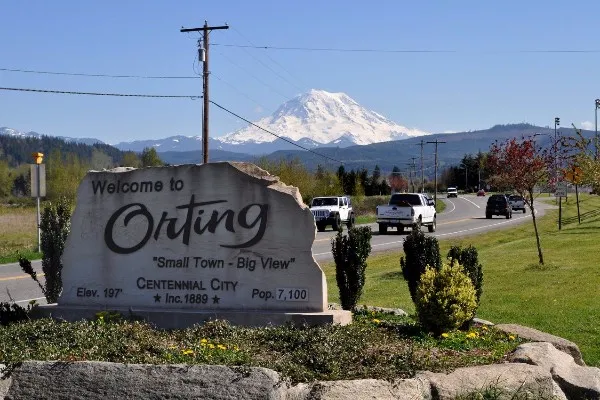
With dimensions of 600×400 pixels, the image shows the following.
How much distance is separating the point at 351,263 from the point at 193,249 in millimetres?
2329

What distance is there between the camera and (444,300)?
8.95 metres

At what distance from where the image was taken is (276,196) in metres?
9.86

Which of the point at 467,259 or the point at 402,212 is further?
the point at 402,212

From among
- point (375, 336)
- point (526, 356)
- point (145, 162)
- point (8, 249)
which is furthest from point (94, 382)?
point (145, 162)

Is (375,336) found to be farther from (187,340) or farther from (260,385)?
(260,385)

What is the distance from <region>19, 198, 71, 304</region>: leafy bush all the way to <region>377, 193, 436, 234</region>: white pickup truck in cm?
3095

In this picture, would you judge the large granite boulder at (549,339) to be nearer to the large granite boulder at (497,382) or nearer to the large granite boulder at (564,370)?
the large granite boulder at (564,370)

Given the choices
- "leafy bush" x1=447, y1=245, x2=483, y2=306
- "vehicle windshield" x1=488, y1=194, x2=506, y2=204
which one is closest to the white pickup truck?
"vehicle windshield" x1=488, y1=194, x2=506, y2=204

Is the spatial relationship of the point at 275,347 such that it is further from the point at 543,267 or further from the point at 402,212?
the point at 402,212

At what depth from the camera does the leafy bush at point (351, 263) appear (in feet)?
37.1

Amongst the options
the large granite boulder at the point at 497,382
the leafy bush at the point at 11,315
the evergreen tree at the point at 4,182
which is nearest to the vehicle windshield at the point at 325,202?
the leafy bush at the point at 11,315

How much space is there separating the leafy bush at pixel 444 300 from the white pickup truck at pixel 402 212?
3298cm

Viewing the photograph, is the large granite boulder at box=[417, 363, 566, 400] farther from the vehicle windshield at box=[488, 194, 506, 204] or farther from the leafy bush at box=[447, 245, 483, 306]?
the vehicle windshield at box=[488, 194, 506, 204]

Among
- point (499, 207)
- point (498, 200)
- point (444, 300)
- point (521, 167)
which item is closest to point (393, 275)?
point (521, 167)
